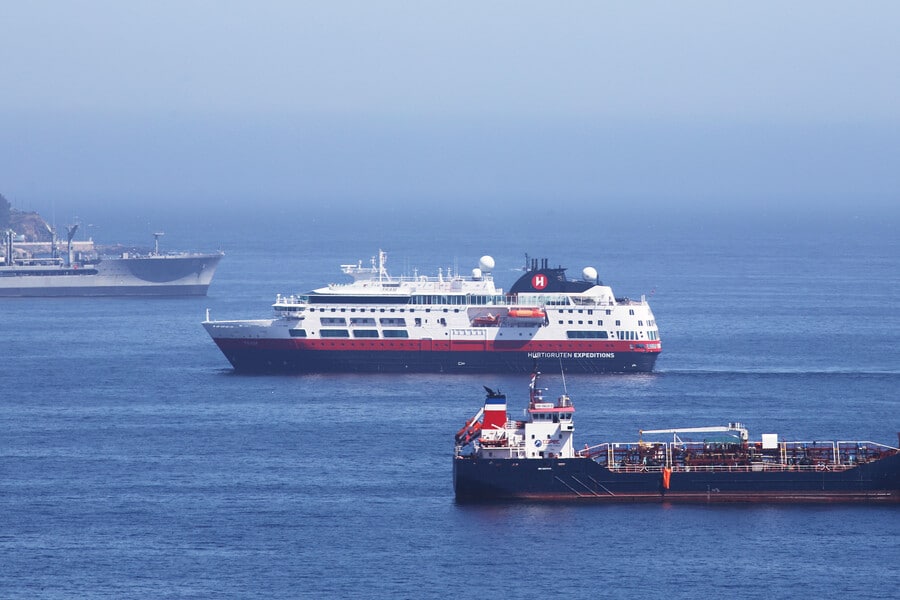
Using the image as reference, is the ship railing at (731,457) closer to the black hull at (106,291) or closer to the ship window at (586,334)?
the ship window at (586,334)

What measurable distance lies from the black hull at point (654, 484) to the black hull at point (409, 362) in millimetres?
31142

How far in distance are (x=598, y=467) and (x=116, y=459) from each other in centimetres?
1862

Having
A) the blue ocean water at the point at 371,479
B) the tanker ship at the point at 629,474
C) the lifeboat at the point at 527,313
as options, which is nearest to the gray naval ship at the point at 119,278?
the blue ocean water at the point at 371,479

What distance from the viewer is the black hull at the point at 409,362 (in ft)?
292

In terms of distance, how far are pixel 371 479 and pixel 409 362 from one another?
27.5m

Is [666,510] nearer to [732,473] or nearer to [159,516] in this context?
[732,473]

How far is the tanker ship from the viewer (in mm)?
57500

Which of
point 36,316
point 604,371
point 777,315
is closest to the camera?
point 604,371

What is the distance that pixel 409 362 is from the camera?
89.1 m

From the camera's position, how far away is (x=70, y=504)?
5812cm

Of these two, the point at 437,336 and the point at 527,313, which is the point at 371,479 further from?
the point at 527,313

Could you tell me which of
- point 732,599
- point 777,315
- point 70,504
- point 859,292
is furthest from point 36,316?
point 732,599

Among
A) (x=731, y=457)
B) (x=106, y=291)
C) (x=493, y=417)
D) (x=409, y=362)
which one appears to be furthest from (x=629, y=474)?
(x=106, y=291)

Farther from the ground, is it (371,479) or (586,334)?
(586,334)
